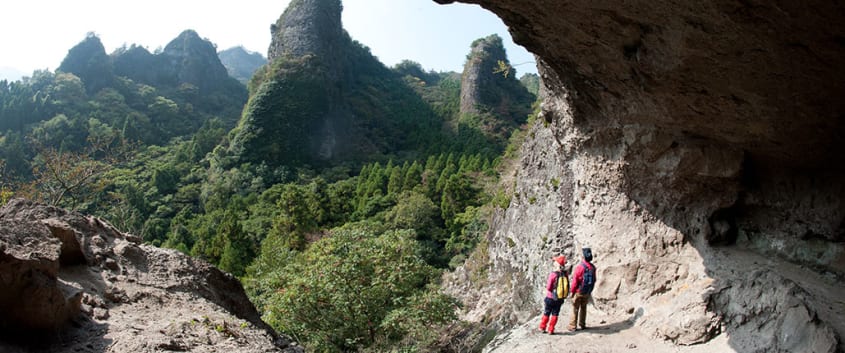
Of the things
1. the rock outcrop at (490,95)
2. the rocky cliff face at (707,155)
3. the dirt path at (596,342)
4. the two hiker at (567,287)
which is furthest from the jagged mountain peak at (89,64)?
the two hiker at (567,287)

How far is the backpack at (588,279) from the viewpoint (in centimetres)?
736

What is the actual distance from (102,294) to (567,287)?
658 centimetres

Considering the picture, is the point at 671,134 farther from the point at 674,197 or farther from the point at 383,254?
the point at 383,254

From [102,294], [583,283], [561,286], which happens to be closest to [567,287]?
[561,286]

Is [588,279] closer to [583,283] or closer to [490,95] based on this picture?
[583,283]

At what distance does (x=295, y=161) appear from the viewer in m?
53.6

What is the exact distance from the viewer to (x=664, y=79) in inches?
251

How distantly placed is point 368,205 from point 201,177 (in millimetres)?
23350

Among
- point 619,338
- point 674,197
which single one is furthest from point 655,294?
point 674,197

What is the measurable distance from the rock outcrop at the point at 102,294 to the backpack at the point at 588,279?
4.63m

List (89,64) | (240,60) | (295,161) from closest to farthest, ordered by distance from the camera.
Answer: (295,161)
(89,64)
(240,60)

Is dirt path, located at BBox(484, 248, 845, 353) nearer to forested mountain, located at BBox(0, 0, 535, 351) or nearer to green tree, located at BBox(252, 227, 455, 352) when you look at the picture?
green tree, located at BBox(252, 227, 455, 352)

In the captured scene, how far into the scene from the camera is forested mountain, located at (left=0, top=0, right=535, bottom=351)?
12.5 m

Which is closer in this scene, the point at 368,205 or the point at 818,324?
the point at 818,324
